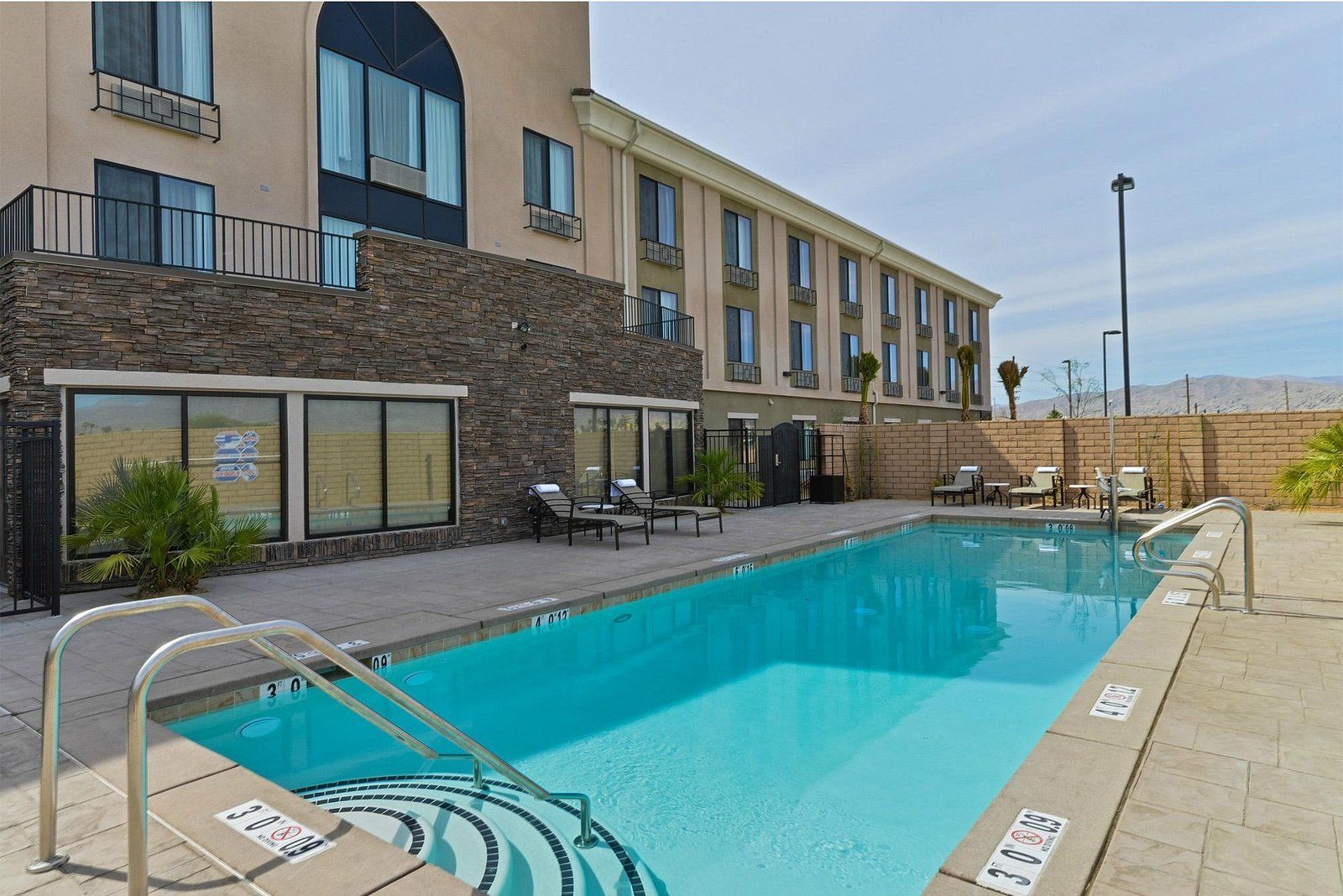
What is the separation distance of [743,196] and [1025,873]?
2240 cm

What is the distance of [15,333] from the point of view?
7.84 metres

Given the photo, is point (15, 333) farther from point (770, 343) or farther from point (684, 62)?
point (770, 343)

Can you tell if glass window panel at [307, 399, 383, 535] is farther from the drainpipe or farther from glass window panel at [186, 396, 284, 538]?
the drainpipe

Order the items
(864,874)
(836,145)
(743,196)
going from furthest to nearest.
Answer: (743,196)
(836,145)
(864,874)

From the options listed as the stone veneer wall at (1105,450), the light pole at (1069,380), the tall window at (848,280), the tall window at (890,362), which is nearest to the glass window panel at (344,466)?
the stone veneer wall at (1105,450)

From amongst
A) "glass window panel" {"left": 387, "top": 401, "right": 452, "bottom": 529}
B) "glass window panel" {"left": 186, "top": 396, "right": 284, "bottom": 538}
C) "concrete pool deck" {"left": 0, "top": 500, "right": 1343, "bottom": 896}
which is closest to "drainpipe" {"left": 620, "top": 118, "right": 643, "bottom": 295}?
"glass window panel" {"left": 387, "top": 401, "right": 452, "bottom": 529}

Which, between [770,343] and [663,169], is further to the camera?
[770,343]

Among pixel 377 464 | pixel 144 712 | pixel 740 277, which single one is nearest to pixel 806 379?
pixel 740 277

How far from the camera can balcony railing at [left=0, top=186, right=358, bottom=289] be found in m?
9.77

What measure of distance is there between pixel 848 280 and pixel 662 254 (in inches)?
423

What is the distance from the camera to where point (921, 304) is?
33594 millimetres

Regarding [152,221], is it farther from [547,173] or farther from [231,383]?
[547,173]

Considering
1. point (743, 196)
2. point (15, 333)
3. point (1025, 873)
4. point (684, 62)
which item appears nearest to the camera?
point (1025, 873)

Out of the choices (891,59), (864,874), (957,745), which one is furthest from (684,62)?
(864,874)
